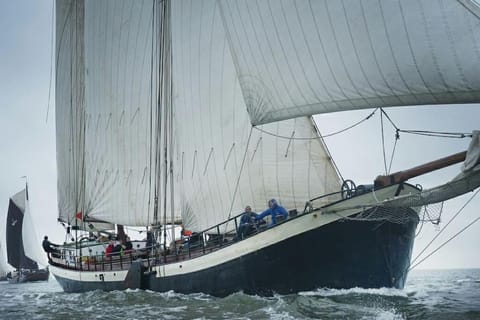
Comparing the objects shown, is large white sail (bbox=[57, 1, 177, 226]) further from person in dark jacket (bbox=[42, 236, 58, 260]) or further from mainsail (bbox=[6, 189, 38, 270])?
mainsail (bbox=[6, 189, 38, 270])

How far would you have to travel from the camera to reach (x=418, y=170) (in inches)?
537

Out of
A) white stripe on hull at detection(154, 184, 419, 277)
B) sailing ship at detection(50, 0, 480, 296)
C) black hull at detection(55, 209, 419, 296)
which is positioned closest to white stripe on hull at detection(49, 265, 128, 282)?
sailing ship at detection(50, 0, 480, 296)

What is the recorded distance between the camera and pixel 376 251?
15.8 m

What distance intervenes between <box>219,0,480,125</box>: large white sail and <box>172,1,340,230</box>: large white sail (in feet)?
12.6

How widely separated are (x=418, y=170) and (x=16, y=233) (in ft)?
198

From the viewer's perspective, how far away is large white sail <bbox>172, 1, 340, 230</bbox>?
64.6 feet

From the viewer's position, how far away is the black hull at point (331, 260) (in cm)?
1558

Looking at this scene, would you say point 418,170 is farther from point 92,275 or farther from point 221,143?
point 92,275

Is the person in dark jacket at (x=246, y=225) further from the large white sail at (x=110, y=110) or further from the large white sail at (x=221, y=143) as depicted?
the large white sail at (x=110, y=110)

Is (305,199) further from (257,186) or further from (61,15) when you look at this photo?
(61,15)

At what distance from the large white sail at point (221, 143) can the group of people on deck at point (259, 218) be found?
2698 millimetres

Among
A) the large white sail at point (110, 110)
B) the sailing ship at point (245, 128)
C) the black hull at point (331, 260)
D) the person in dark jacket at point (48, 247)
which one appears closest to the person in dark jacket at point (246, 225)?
the sailing ship at point (245, 128)

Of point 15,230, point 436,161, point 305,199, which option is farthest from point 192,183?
point 15,230

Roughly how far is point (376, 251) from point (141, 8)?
17.6 m
